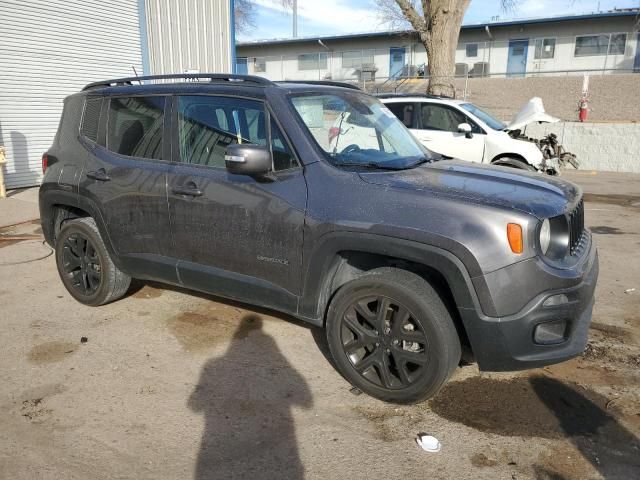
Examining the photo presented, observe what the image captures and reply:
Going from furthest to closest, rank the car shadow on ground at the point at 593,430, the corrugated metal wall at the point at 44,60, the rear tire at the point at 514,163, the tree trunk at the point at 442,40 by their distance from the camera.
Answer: the tree trunk at the point at 442,40 → the corrugated metal wall at the point at 44,60 → the rear tire at the point at 514,163 → the car shadow on ground at the point at 593,430

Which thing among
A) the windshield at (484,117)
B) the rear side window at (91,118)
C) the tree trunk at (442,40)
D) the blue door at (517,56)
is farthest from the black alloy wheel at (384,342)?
the blue door at (517,56)

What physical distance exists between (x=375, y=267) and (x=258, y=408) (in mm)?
1128

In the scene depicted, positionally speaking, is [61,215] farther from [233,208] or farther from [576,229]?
[576,229]

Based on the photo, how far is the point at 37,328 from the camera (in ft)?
14.1

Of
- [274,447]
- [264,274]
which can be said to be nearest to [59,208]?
[264,274]

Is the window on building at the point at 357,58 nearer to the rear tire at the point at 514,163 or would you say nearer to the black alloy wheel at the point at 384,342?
the rear tire at the point at 514,163

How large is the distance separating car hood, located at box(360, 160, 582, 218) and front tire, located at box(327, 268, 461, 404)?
538 millimetres

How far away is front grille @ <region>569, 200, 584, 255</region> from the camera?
3117 millimetres

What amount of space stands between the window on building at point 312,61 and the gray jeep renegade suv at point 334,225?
32.4 metres

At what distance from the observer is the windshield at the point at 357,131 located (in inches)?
140

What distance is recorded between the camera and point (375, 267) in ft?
11.1

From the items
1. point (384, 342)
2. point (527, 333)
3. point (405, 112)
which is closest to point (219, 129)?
point (384, 342)

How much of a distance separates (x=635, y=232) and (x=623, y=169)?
27.7 ft

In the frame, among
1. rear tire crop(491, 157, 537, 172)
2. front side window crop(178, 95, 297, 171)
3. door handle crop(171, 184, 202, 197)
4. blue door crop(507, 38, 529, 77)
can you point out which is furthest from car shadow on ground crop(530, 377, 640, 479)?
blue door crop(507, 38, 529, 77)
